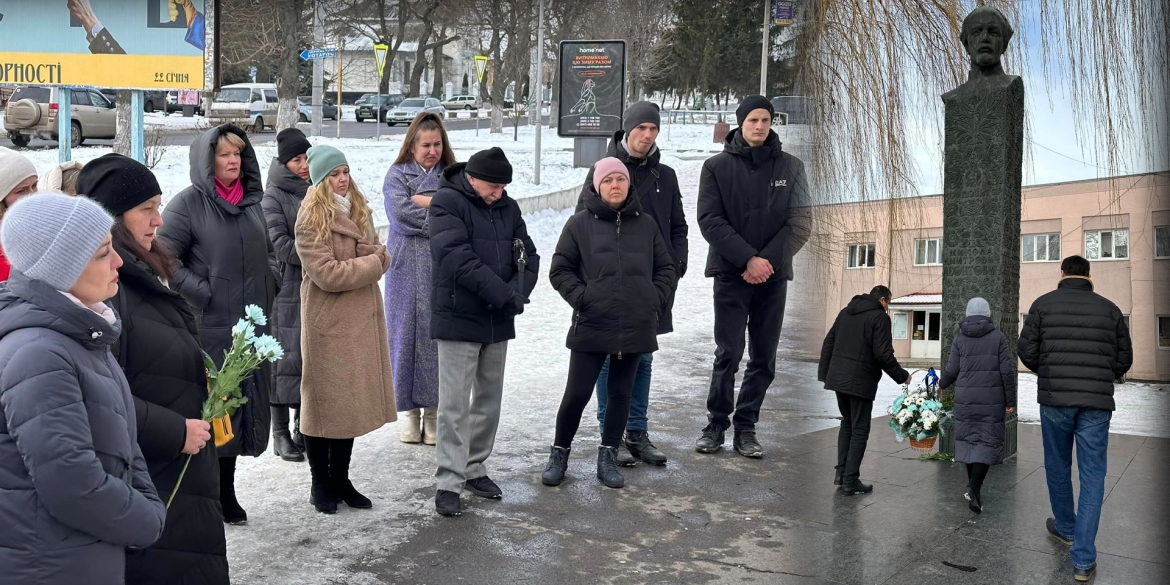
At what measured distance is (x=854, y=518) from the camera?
14.7 feet

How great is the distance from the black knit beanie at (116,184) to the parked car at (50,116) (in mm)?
19272

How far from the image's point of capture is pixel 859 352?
4188 millimetres

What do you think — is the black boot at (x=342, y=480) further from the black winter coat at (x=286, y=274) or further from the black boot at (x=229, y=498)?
the black winter coat at (x=286, y=274)

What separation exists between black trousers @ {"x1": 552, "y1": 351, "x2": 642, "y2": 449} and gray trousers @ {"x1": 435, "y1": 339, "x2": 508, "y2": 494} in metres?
0.34

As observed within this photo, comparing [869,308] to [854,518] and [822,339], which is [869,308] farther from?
[854,518]

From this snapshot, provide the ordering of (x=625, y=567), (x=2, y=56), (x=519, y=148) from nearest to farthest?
(x=625, y=567) < (x=2, y=56) < (x=519, y=148)

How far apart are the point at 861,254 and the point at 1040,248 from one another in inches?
47.9

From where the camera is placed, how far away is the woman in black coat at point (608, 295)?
17.0ft

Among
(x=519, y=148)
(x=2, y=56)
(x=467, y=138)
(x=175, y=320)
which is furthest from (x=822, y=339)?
(x=467, y=138)

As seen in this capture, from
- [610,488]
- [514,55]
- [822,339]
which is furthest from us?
[514,55]

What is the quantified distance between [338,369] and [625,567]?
5.10 feet

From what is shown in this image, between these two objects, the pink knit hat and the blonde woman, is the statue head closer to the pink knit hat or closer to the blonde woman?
the pink knit hat

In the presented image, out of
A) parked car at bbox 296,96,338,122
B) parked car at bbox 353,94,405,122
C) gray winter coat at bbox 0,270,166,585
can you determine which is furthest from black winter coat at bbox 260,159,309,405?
parked car at bbox 353,94,405,122

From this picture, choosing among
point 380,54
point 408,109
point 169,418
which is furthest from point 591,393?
point 408,109
